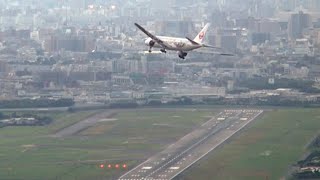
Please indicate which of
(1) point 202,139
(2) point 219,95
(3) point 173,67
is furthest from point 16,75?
(1) point 202,139

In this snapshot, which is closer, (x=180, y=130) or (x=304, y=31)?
(x=180, y=130)

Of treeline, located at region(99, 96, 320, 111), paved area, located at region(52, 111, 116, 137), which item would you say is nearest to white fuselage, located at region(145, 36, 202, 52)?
paved area, located at region(52, 111, 116, 137)

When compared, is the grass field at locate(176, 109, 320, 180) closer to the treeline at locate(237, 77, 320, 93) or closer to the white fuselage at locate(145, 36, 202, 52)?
the white fuselage at locate(145, 36, 202, 52)

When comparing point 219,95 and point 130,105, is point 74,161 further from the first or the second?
point 219,95

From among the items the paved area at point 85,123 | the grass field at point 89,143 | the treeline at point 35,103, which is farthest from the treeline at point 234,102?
→ the paved area at point 85,123

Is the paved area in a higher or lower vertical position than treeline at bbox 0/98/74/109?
lower
